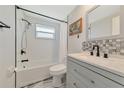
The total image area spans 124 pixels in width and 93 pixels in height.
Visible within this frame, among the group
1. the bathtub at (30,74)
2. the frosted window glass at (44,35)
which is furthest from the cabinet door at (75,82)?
the frosted window glass at (44,35)

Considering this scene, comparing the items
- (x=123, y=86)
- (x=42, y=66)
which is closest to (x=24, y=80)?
(x=42, y=66)

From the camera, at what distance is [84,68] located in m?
1.38

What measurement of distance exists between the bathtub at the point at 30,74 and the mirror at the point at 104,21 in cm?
169

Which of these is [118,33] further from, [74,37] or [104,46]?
[74,37]

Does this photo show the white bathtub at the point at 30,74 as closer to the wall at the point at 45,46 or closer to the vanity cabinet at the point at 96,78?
the wall at the point at 45,46

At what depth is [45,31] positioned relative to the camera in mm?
3578

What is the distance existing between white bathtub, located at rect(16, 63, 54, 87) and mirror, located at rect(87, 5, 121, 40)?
169cm

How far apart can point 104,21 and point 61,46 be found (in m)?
1.85

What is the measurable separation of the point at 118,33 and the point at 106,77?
0.88 meters

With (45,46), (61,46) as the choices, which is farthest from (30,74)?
(61,46)

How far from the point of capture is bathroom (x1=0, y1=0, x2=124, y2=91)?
1349 mm

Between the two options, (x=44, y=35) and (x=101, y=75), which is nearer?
(x=101, y=75)

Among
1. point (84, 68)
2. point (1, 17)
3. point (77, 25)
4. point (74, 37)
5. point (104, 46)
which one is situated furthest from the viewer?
point (74, 37)

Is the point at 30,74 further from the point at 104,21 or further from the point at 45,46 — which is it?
the point at 104,21
